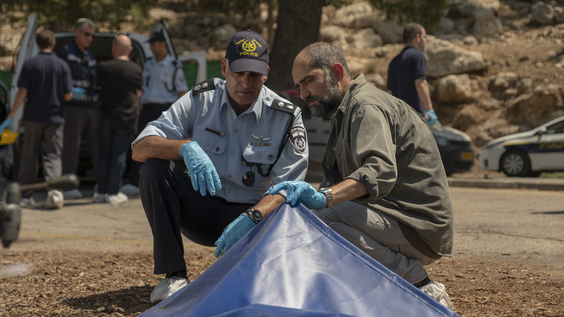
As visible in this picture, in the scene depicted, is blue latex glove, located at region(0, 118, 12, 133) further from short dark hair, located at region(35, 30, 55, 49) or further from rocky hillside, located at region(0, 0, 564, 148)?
rocky hillside, located at region(0, 0, 564, 148)

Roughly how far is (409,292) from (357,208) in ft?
2.03

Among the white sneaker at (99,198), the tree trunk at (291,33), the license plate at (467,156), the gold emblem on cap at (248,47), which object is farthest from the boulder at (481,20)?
the gold emblem on cap at (248,47)

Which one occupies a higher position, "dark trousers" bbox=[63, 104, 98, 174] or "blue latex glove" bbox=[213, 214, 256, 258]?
"blue latex glove" bbox=[213, 214, 256, 258]

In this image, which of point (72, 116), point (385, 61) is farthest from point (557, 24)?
point (72, 116)

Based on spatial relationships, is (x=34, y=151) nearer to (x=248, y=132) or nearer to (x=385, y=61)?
(x=248, y=132)

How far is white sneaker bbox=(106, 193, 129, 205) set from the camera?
7445mm

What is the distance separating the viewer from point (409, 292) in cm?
243

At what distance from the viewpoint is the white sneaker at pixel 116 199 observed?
7.45 metres

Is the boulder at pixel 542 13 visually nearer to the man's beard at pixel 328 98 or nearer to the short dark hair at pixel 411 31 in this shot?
the short dark hair at pixel 411 31

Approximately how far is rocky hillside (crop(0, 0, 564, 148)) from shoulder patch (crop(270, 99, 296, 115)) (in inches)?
474

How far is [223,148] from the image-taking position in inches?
137

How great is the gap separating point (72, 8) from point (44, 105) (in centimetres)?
1231

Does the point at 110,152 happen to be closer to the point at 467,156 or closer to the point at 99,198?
the point at 99,198

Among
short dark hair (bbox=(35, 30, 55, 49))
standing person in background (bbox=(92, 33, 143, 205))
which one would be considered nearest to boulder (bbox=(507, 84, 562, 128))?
standing person in background (bbox=(92, 33, 143, 205))
